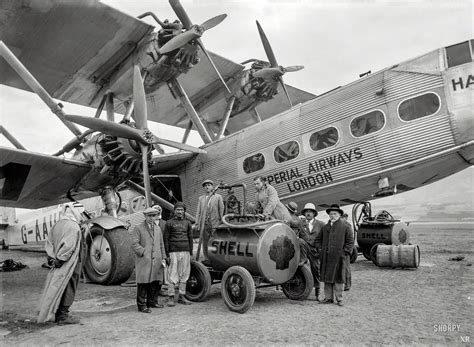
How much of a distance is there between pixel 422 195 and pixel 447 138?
110747 millimetres

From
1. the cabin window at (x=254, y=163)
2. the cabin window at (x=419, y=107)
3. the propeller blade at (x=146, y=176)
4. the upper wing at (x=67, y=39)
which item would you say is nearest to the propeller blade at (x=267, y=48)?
the upper wing at (x=67, y=39)

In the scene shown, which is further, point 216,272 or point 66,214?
point 216,272

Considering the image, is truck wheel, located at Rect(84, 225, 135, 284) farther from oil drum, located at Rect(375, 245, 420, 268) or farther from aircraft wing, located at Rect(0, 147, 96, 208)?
oil drum, located at Rect(375, 245, 420, 268)

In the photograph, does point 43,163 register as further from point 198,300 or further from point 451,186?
point 451,186

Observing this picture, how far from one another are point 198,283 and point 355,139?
4.40 m

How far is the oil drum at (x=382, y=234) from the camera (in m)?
10.1

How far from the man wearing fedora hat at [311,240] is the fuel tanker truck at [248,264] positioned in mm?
369

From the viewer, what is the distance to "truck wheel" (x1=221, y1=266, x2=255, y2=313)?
17.0 ft

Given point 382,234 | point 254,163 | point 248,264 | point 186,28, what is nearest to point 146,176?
point 254,163

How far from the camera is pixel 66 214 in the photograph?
210 inches

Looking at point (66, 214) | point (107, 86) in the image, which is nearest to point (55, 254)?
point (66, 214)

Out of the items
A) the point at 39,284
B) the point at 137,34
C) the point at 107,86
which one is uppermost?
the point at 137,34

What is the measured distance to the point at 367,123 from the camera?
7.84m

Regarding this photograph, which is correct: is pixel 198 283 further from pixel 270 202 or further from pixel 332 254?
pixel 332 254
